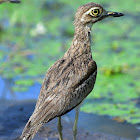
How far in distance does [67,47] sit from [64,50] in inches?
7.0

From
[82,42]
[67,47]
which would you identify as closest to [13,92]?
[67,47]

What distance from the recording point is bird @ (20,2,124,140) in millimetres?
4496

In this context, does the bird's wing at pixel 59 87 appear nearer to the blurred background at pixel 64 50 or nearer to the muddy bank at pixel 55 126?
the muddy bank at pixel 55 126

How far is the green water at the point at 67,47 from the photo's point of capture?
702 centimetres

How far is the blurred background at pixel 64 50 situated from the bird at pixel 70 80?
1774 millimetres

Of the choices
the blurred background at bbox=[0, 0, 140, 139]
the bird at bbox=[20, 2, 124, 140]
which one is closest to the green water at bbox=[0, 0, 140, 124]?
the blurred background at bbox=[0, 0, 140, 139]

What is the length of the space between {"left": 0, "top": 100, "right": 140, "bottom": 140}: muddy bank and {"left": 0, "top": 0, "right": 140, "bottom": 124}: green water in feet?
0.89

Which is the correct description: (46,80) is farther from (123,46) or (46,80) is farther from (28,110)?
(123,46)

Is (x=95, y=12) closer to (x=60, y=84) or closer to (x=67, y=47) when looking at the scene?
(x=60, y=84)

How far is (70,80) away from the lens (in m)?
4.71

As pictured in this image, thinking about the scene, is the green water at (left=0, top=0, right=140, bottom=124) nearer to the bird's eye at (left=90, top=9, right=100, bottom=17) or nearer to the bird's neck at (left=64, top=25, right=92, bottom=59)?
the bird's neck at (left=64, top=25, right=92, bottom=59)

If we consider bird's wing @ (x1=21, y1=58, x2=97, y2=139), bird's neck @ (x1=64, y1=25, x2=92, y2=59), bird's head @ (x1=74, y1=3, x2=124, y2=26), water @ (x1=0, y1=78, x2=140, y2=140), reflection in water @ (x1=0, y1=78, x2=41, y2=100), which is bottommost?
water @ (x1=0, y1=78, x2=140, y2=140)

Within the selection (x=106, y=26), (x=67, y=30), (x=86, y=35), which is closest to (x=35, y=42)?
(x=67, y=30)

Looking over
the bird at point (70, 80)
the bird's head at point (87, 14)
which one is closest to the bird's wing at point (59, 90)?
the bird at point (70, 80)
